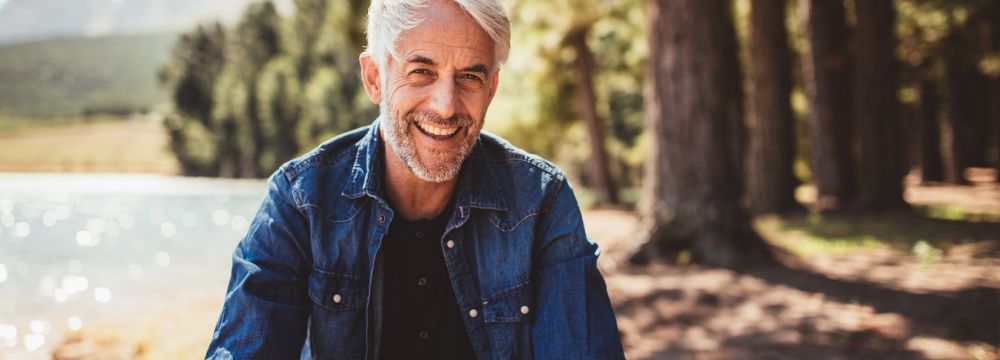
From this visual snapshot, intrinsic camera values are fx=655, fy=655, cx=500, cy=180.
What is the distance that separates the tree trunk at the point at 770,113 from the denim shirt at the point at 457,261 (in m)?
11.4

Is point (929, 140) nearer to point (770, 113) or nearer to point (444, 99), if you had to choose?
point (770, 113)

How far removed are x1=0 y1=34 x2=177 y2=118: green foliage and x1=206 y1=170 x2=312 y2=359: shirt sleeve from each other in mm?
84136

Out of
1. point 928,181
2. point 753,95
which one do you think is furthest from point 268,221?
point 928,181

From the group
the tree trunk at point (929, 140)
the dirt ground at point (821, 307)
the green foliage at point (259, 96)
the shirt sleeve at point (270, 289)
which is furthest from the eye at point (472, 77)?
the green foliage at point (259, 96)

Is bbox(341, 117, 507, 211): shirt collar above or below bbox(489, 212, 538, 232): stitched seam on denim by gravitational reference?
above

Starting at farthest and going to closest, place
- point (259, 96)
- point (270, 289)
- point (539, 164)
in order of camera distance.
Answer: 1. point (259, 96)
2. point (539, 164)
3. point (270, 289)

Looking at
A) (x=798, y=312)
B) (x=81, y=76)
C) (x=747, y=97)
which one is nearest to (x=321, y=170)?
(x=798, y=312)

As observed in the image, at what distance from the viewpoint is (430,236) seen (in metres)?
2.07

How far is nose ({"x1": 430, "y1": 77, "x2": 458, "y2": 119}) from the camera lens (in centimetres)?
193

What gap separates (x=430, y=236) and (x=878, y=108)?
11.8 metres

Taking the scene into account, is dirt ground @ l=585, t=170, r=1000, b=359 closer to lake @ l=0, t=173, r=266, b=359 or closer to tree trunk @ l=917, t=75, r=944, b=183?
lake @ l=0, t=173, r=266, b=359

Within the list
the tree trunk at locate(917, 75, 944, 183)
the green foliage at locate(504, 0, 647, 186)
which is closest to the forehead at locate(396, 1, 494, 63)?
the green foliage at locate(504, 0, 647, 186)

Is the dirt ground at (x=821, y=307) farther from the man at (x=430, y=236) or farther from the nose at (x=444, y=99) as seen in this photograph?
the nose at (x=444, y=99)

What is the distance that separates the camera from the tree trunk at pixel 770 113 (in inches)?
476
